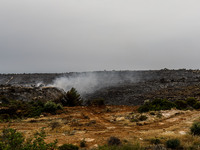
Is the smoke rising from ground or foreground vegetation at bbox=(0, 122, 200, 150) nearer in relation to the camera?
foreground vegetation at bbox=(0, 122, 200, 150)

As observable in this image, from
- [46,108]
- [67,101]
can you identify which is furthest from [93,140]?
[67,101]

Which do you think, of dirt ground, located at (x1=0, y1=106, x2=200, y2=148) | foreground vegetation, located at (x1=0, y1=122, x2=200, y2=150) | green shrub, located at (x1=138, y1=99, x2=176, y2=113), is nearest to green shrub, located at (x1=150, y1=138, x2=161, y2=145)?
foreground vegetation, located at (x1=0, y1=122, x2=200, y2=150)

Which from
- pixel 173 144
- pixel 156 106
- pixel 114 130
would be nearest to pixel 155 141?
pixel 173 144

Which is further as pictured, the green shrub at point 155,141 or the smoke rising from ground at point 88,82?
the smoke rising from ground at point 88,82

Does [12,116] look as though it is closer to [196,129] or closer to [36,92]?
[36,92]

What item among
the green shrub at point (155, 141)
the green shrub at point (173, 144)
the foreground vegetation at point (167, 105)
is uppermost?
the green shrub at point (173, 144)

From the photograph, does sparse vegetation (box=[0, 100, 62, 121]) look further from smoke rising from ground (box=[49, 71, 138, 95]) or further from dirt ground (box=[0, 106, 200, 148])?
smoke rising from ground (box=[49, 71, 138, 95])

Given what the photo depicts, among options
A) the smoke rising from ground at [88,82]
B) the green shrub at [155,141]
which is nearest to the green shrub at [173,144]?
the green shrub at [155,141]

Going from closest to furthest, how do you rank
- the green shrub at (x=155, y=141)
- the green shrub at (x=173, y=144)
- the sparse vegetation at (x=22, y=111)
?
the green shrub at (x=173, y=144)
the green shrub at (x=155, y=141)
the sparse vegetation at (x=22, y=111)

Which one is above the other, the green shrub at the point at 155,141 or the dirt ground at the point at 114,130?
the green shrub at the point at 155,141

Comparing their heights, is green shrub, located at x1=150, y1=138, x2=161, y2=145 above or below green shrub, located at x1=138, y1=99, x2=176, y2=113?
above

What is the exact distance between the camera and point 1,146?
336 centimetres

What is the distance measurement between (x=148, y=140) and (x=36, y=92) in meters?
14.5

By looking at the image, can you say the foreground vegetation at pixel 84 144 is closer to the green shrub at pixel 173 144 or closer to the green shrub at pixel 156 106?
the green shrub at pixel 173 144
